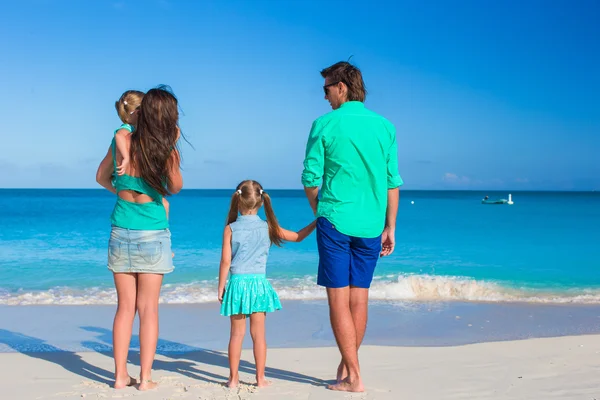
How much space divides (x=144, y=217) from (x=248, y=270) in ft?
2.24

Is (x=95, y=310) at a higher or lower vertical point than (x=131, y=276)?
lower

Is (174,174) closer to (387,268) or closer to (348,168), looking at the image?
(348,168)

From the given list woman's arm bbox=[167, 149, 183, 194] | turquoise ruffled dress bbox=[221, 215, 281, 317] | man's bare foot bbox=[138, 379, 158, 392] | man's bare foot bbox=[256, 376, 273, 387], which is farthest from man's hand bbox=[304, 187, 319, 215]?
man's bare foot bbox=[138, 379, 158, 392]

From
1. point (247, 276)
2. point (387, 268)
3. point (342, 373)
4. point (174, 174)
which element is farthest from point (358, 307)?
point (387, 268)

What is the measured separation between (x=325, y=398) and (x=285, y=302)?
13.4 ft

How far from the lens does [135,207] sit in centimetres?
329

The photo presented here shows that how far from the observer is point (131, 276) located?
334cm

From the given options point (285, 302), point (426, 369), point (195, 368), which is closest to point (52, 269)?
point (285, 302)

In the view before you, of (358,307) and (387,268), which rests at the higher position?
(358,307)

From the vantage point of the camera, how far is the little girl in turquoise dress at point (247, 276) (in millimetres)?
3408

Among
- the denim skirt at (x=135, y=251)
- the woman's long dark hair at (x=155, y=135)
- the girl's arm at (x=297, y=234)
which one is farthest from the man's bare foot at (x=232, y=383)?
the woman's long dark hair at (x=155, y=135)

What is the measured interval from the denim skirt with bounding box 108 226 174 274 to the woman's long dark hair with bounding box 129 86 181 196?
0.30 metres

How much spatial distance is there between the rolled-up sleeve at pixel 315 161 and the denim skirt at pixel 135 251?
94cm

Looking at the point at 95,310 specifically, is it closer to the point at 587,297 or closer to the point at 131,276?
the point at 131,276
